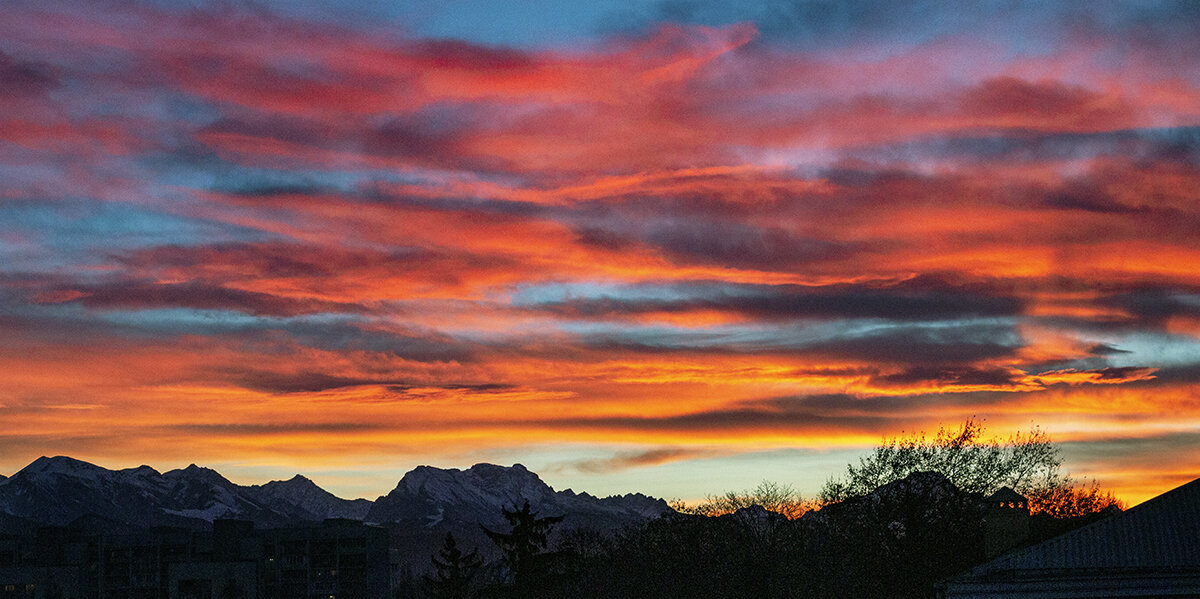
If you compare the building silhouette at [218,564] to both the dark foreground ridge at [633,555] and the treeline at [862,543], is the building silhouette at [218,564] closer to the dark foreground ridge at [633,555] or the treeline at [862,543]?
the dark foreground ridge at [633,555]

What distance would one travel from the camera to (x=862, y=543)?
234ft

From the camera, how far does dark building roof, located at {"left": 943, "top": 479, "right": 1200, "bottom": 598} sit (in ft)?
157

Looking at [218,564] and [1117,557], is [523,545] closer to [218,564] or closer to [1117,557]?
[1117,557]

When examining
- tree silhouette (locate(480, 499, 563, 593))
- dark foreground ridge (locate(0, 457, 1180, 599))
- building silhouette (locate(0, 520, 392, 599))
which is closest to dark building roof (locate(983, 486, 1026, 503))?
dark foreground ridge (locate(0, 457, 1180, 599))

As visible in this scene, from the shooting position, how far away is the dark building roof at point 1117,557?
47969mm

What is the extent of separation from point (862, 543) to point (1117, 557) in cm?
2363

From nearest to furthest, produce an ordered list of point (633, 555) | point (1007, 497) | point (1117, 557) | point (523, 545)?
1. point (1117, 557)
2. point (1007, 497)
3. point (523, 545)
4. point (633, 555)

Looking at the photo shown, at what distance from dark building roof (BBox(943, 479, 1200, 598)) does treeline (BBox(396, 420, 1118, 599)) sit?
8261 mm

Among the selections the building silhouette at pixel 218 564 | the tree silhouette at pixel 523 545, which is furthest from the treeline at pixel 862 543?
the building silhouette at pixel 218 564

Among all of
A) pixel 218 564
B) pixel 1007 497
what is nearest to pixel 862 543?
pixel 1007 497

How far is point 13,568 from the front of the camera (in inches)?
6634

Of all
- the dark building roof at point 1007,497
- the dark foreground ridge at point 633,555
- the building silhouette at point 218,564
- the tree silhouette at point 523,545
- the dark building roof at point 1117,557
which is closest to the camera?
the dark building roof at point 1117,557

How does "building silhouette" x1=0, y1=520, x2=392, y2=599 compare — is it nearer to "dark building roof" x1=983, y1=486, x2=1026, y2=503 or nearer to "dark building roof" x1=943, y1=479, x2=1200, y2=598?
"dark building roof" x1=983, y1=486, x2=1026, y2=503

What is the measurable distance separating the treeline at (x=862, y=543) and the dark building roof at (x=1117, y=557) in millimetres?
8261
